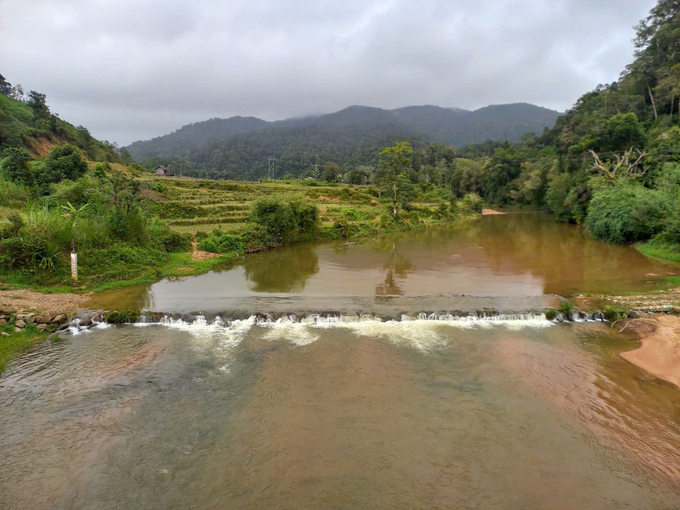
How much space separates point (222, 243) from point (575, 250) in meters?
21.9

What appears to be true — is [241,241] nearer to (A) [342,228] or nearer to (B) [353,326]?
(A) [342,228]

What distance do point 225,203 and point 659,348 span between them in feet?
101

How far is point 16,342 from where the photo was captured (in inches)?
411

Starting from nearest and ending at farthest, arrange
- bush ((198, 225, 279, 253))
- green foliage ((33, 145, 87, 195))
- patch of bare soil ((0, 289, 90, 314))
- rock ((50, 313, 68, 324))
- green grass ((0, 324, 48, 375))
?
green grass ((0, 324, 48, 375))
rock ((50, 313, 68, 324))
patch of bare soil ((0, 289, 90, 314))
bush ((198, 225, 279, 253))
green foliage ((33, 145, 87, 195))

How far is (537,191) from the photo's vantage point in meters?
54.4

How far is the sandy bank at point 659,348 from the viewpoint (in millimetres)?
9570

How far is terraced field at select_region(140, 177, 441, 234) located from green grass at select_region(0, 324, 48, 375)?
14.2 metres

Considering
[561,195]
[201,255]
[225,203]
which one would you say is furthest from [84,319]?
[561,195]

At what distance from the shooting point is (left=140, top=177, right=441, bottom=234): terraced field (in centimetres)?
2805

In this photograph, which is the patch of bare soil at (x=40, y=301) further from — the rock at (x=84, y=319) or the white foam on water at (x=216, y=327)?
the white foam on water at (x=216, y=327)

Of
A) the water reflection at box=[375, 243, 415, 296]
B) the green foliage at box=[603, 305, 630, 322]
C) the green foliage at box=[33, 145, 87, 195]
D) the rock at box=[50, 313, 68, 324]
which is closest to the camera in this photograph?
the rock at box=[50, 313, 68, 324]

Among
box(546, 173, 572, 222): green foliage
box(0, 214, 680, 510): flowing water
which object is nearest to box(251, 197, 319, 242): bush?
box(0, 214, 680, 510): flowing water

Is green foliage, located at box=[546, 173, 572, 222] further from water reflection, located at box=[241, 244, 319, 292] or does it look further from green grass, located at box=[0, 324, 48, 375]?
green grass, located at box=[0, 324, 48, 375]

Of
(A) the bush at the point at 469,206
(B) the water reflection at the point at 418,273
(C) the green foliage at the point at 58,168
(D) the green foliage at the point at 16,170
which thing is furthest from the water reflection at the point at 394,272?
(A) the bush at the point at 469,206
